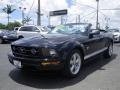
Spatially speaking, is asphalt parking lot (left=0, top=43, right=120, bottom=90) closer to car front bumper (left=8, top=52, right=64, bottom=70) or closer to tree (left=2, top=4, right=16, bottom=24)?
car front bumper (left=8, top=52, right=64, bottom=70)

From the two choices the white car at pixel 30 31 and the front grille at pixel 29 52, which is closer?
the front grille at pixel 29 52

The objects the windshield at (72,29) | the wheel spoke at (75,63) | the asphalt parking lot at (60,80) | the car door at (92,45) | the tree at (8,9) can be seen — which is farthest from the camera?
the tree at (8,9)

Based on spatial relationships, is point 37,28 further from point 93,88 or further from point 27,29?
point 93,88

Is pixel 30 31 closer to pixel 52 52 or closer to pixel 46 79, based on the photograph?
pixel 46 79

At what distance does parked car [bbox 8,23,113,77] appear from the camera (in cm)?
599

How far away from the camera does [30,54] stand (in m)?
6.16

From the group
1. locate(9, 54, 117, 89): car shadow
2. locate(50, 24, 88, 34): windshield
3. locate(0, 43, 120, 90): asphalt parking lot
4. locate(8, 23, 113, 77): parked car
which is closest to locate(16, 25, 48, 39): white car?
locate(50, 24, 88, 34): windshield

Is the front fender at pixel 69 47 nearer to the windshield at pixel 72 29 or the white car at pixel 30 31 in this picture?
the windshield at pixel 72 29

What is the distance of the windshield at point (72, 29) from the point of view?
764 cm

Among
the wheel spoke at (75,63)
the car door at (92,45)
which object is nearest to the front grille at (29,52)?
the wheel spoke at (75,63)

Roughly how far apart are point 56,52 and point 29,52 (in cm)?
70

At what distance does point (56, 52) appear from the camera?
236 inches

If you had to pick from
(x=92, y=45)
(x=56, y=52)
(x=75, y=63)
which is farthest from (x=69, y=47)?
(x=92, y=45)

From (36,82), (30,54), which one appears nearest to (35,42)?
(30,54)
